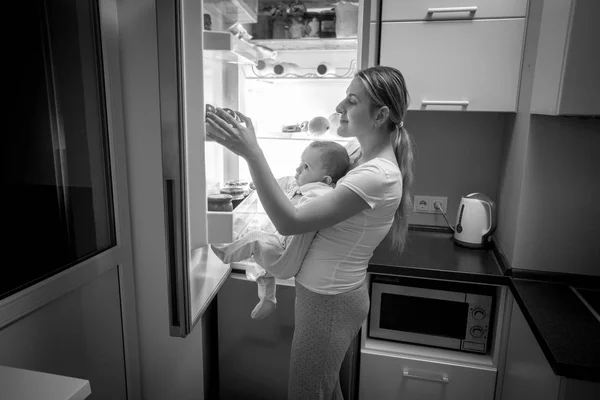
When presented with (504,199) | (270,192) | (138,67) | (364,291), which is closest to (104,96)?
(138,67)

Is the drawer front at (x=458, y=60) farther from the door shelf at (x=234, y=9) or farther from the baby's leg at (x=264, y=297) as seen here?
the baby's leg at (x=264, y=297)

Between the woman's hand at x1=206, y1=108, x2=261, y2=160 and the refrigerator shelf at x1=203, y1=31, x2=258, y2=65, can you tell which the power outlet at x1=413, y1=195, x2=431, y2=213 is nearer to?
the refrigerator shelf at x1=203, y1=31, x2=258, y2=65

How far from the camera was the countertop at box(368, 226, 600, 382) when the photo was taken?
3.60 feet

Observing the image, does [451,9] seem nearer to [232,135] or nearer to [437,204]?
[437,204]

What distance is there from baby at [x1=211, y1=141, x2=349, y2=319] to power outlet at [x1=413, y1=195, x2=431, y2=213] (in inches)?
34.5

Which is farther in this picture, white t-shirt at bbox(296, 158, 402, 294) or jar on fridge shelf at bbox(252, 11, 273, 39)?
jar on fridge shelf at bbox(252, 11, 273, 39)

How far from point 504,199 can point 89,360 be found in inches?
68.5

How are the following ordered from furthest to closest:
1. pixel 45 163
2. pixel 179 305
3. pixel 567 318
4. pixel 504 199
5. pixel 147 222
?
pixel 504 199 < pixel 147 222 < pixel 567 318 < pixel 45 163 < pixel 179 305

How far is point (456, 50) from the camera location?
5.58 ft

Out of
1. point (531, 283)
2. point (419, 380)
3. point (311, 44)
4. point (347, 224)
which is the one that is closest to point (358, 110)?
point (347, 224)

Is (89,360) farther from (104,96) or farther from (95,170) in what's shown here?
(104,96)

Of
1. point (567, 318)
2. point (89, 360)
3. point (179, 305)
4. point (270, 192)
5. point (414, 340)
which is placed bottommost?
point (414, 340)

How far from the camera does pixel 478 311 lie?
67.0 inches

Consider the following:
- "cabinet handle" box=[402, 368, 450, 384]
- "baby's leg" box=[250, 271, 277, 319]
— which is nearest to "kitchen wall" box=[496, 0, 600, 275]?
"cabinet handle" box=[402, 368, 450, 384]
